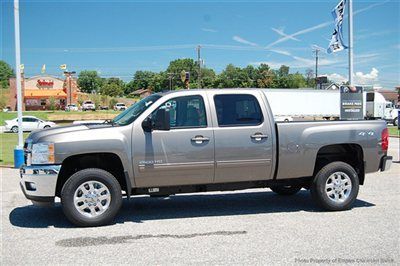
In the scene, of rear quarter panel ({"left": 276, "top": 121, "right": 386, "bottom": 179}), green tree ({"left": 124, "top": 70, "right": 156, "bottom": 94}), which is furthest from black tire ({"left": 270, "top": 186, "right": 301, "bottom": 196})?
green tree ({"left": 124, "top": 70, "right": 156, "bottom": 94})

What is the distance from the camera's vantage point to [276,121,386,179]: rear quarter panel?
285 inches

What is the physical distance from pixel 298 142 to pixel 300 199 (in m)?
1.76

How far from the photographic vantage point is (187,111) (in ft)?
23.1

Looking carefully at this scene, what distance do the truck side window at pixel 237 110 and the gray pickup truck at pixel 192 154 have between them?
0.02 m

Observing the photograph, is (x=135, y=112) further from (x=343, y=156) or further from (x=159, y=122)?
(x=343, y=156)

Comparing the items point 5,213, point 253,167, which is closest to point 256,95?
point 253,167

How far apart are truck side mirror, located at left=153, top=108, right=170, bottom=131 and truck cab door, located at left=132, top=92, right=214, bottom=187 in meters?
0.10

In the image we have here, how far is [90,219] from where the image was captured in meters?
6.50

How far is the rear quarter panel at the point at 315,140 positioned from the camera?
7227mm

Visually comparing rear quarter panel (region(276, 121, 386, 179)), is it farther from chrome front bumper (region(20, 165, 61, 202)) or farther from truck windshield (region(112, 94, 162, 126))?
chrome front bumper (region(20, 165, 61, 202))

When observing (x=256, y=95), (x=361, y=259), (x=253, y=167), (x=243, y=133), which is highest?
(x=256, y=95)

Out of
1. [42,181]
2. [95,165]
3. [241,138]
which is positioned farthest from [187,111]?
[42,181]

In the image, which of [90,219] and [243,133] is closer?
[90,219]

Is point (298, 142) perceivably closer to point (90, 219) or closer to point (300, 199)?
point (300, 199)
